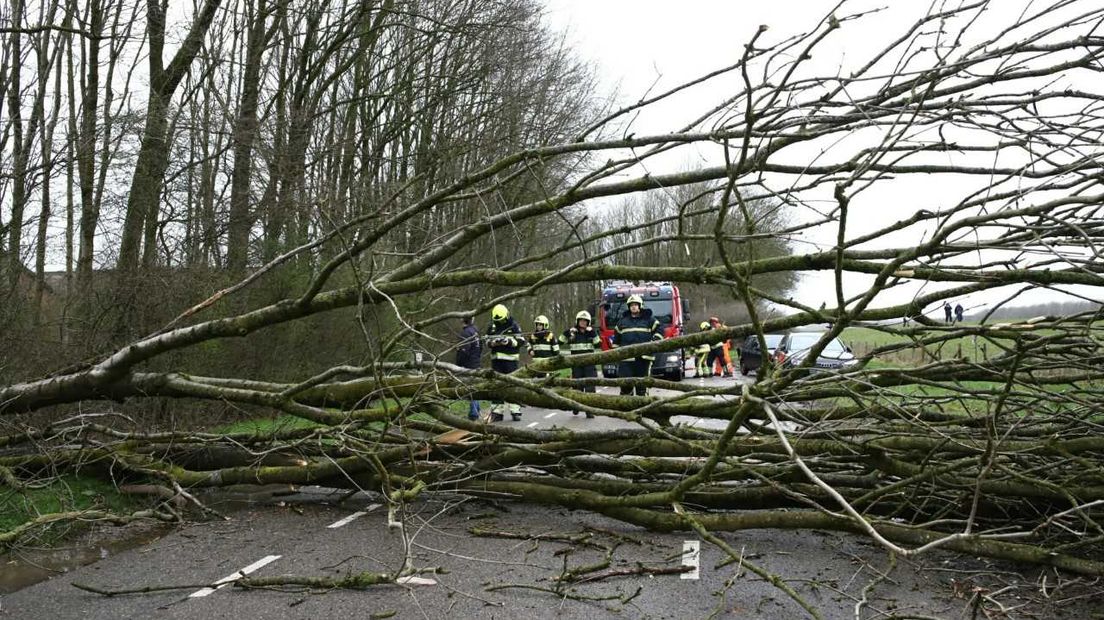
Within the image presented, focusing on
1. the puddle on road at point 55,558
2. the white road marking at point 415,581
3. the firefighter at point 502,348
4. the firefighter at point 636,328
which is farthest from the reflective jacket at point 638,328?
the white road marking at point 415,581

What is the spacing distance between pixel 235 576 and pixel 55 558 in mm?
1503

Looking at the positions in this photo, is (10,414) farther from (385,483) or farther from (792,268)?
(792,268)

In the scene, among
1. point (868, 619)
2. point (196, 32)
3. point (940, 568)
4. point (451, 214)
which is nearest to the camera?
point (868, 619)

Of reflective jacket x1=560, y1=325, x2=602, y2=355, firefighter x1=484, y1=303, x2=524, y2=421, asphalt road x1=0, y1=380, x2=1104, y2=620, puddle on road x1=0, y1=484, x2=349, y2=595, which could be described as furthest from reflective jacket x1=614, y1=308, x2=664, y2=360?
asphalt road x1=0, y1=380, x2=1104, y2=620

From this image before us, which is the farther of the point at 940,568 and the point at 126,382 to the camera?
the point at 126,382

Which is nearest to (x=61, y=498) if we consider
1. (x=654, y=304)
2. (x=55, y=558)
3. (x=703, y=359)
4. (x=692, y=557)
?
(x=55, y=558)

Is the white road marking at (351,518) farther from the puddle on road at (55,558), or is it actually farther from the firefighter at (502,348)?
the firefighter at (502,348)

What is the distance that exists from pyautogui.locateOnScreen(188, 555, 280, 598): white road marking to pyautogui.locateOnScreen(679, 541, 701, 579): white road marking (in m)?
2.64

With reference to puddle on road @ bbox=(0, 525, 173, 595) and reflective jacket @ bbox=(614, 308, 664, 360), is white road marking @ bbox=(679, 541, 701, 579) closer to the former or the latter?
puddle on road @ bbox=(0, 525, 173, 595)

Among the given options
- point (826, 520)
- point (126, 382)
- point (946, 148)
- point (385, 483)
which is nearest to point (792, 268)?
point (946, 148)

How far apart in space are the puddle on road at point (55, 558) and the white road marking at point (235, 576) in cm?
118

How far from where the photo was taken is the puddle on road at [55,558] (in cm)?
574

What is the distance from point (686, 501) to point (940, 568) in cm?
170

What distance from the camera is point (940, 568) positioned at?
17.3 feet
